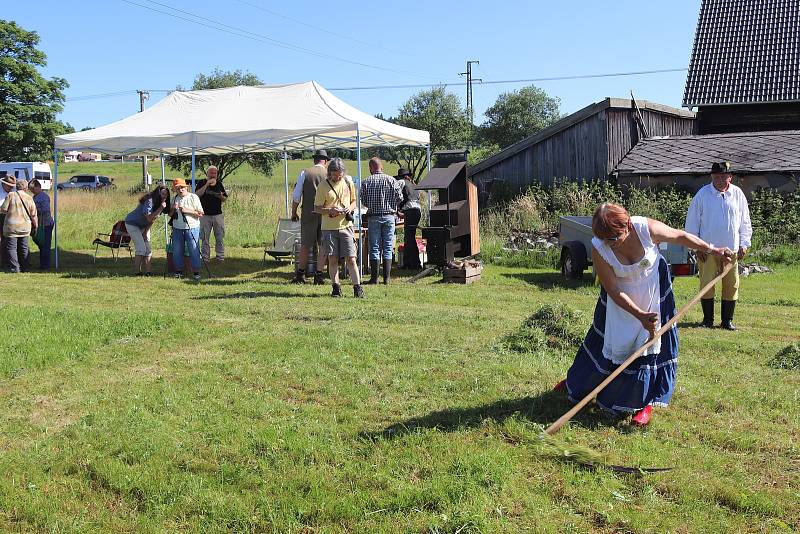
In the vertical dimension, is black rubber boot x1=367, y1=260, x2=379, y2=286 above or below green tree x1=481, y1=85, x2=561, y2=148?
below

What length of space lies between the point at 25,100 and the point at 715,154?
4346 centimetres

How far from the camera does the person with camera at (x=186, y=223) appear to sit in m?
12.1

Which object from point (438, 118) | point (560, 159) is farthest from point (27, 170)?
point (560, 159)

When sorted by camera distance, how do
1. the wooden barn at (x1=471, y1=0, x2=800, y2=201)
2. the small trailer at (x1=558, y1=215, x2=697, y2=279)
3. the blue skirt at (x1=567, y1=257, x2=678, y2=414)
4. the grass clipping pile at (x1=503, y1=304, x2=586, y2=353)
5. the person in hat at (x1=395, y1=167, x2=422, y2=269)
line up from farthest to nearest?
1. the wooden barn at (x1=471, y1=0, x2=800, y2=201)
2. the person in hat at (x1=395, y1=167, x2=422, y2=269)
3. the small trailer at (x1=558, y1=215, x2=697, y2=279)
4. the grass clipping pile at (x1=503, y1=304, x2=586, y2=353)
5. the blue skirt at (x1=567, y1=257, x2=678, y2=414)

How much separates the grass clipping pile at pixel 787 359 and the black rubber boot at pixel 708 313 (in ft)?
5.10

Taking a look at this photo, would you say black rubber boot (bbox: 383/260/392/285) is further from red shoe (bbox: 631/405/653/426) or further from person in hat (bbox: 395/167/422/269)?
red shoe (bbox: 631/405/653/426)

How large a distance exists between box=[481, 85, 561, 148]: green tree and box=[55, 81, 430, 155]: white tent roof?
142 feet

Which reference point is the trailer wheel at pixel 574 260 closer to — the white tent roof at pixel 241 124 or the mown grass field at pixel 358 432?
the mown grass field at pixel 358 432

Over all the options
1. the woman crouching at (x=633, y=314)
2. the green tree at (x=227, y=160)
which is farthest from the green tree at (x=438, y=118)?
the woman crouching at (x=633, y=314)

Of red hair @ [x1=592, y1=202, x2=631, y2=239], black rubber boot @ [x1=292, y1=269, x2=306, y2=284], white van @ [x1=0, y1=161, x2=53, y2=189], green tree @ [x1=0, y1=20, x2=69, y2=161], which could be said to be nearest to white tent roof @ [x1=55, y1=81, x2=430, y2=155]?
black rubber boot @ [x1=292, y1=269, x2=306, y2=284]

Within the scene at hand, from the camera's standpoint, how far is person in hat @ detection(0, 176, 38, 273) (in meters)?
13.6

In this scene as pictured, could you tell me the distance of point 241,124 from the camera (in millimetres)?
13328

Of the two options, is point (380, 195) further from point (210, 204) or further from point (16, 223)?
point (16, 223)

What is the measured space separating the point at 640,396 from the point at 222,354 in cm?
381
